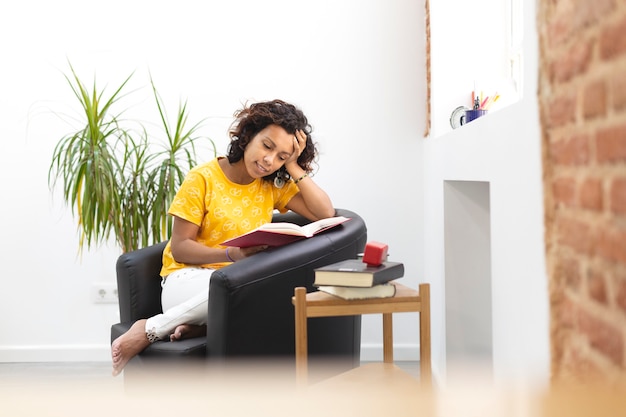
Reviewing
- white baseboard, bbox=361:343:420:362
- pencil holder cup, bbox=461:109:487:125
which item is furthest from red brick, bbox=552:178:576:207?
white baseboard, bbox=361:343:420:362

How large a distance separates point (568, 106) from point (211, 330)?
1305mm

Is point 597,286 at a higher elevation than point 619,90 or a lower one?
lower

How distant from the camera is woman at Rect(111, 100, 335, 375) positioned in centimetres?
254

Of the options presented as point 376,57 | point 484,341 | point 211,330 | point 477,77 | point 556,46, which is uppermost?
point 376,57

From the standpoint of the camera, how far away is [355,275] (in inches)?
75.0

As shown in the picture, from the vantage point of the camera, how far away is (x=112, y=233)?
3938mm

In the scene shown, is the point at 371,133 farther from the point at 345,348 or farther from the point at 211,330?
the point at 211,330

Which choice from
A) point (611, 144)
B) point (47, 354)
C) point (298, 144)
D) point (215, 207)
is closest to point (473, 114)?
point (298, 144)

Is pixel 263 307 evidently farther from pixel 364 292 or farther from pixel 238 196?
pixel 238 196

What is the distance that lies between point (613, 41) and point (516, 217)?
0.78 m

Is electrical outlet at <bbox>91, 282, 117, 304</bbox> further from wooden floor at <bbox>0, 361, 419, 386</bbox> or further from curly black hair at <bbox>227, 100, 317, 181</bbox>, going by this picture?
curly black hair at <bbox>227, 100, 317, 181</bbox>

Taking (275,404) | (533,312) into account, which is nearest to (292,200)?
(533,312)

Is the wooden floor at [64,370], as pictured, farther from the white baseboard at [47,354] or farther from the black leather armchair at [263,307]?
the black leather armchair at [263,307]

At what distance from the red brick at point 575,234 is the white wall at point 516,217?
5.7 inches
